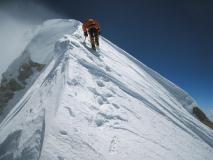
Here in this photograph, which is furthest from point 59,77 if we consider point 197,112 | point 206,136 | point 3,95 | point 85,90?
point 3,95

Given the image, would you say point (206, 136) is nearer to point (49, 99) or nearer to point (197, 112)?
point (49, 99)

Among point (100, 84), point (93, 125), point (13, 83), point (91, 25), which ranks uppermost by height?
point (13, 83)

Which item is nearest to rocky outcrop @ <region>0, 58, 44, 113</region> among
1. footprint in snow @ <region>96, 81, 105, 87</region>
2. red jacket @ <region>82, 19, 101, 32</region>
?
red jacket @ <region>82, 19, 101, 32</region>

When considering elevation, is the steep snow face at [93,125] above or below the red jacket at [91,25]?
below

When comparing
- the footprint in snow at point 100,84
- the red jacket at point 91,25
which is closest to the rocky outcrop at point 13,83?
the red jacket at point 91,25

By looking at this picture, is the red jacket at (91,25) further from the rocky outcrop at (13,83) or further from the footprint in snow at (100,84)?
the rocky outcrop at (13,83)

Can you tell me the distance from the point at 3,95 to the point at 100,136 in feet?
175

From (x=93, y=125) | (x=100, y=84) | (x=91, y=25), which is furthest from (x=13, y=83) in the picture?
(x=93, y=125)

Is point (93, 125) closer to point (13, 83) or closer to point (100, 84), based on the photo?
point (100, 84)

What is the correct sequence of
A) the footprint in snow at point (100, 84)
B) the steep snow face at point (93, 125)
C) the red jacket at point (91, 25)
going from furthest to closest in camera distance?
the red jacket at point (91, 25) < the footprint in snow at point (100, 84) < the steep snow face at point (93, 125)

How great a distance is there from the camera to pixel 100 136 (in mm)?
6098

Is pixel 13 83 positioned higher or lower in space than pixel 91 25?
higher

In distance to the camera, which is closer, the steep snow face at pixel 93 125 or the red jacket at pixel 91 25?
the steep snow face at pixel 93 125

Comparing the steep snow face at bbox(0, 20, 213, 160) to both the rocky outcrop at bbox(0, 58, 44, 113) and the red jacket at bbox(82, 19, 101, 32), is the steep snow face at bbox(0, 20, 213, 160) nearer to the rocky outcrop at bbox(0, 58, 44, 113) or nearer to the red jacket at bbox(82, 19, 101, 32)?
the red jacket at bbox(82, 19, 101, 32)
